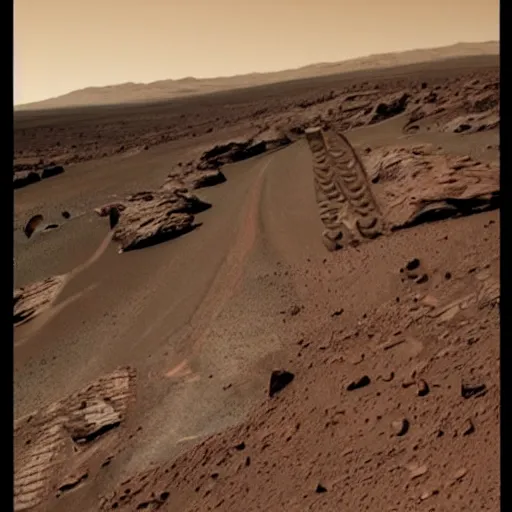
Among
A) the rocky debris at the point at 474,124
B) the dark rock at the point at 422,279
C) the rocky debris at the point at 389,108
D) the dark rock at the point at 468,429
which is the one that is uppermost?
the rocky debris at the point at 389,108

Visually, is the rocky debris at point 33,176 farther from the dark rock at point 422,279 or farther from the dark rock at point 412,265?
the dark rock at point 422,279

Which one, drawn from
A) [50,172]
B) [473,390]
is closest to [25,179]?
[50,172]

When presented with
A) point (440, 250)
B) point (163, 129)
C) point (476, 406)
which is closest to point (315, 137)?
point (440, 250)

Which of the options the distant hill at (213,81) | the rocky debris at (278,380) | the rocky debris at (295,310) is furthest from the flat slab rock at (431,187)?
the distant hill at (213,81)

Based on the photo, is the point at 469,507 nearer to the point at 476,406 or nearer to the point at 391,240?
the point at 476,406

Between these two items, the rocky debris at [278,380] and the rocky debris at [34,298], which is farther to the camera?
the rocky debris at [34,298]

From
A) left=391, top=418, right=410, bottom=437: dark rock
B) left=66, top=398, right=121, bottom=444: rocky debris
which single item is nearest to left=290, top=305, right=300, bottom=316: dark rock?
left=66, top=398, right=121, bottom=444: rocky debris
